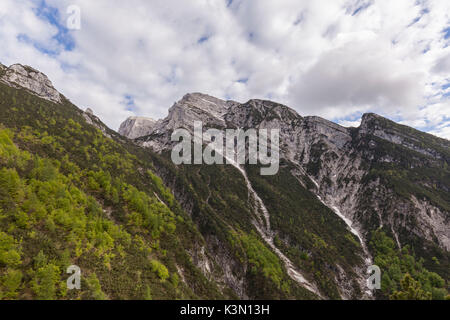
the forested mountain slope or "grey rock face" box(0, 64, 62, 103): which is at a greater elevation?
"grey rock face" box(0, 64, 62, 103)

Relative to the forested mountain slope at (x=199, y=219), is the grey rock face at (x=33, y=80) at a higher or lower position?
higher

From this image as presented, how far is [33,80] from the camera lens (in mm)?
137500

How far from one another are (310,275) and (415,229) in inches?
3306

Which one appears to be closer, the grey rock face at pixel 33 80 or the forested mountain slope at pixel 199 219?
the forested mountain slope at pixel 199 219

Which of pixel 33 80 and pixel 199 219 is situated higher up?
pixel 33 80

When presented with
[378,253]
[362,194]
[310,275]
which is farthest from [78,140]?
[362,194]

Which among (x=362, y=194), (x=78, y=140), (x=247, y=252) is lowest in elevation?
(x=247, y=252)

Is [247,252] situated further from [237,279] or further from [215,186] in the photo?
[215,186]

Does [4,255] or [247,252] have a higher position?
[4,255]

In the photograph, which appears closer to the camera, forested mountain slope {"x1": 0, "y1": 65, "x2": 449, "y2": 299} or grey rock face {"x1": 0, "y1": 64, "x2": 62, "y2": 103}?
forested mountain slope {"x1": 0, "y1": 65, "x2": 449, "y2": 299}

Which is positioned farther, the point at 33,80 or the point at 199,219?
the point at 33,80

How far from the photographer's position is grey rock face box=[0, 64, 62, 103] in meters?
125

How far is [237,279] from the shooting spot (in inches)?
2527

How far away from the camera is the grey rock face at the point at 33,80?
411 feet
